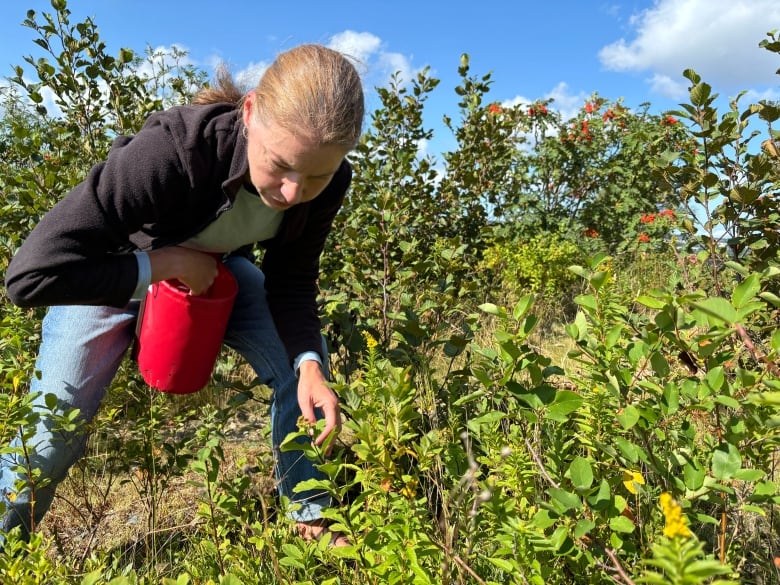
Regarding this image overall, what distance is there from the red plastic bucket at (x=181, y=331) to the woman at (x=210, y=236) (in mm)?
65

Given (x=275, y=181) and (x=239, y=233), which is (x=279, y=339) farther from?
(x=275, y=181)

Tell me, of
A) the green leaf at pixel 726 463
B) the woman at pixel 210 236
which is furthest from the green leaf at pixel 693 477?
the woman at pixel 210 236

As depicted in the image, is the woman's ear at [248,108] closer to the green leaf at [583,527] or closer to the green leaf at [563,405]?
the green leaf at [563,405]

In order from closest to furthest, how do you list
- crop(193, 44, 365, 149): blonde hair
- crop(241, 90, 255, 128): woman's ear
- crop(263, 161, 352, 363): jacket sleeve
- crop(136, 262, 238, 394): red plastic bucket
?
1. crop(193, 44, 365, 149): blonde hair
2. crop(241, 90, 255, 128): woman's ear
3. crop(136, 262, 238, 394): red plastic bucket
4. crop(263, 161, 352, 363): jacket sleeve

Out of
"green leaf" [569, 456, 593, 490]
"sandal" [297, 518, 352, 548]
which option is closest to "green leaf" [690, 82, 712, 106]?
"green leaf" [569, 456, 593, 490]

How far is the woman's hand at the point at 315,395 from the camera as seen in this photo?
5.73 ft

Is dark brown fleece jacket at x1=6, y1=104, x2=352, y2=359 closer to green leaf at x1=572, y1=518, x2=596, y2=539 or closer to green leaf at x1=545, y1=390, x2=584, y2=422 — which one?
green leaf at x1=545, y1=390, x2=584, y2=422

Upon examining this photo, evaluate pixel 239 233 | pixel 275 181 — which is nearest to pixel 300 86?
pixel 275 181

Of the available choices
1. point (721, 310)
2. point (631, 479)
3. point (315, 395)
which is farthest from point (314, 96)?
point (631, 479)

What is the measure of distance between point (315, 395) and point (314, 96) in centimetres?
89

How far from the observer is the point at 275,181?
152 cm

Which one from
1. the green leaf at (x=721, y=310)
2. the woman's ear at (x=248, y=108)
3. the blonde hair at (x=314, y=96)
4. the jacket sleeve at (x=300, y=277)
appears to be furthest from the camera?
the jacket sleeve at (x=300, y=277)

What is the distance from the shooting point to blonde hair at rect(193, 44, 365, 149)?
143 cm

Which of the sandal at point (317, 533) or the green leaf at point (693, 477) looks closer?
the green leaf at point (693, 477)
